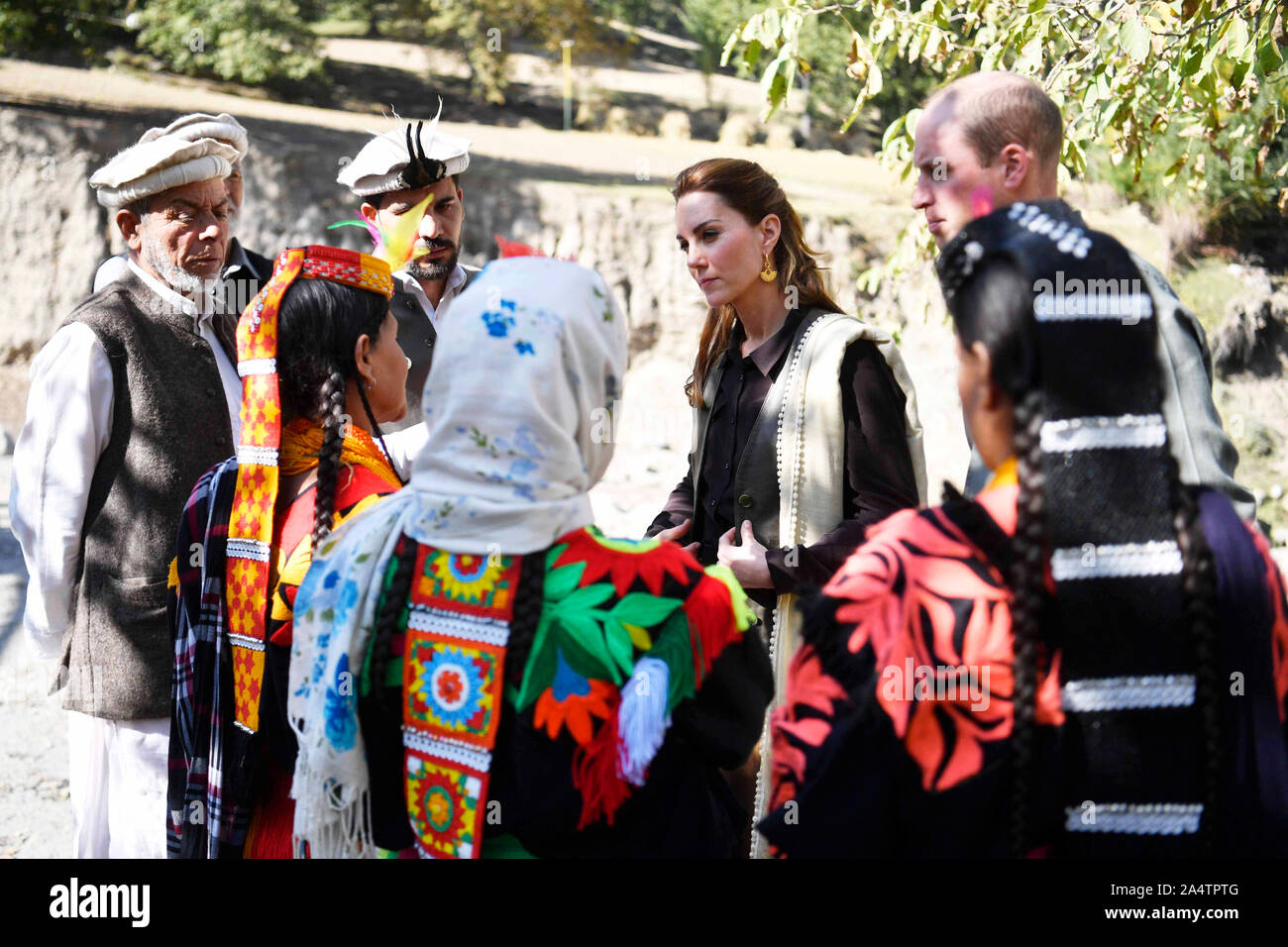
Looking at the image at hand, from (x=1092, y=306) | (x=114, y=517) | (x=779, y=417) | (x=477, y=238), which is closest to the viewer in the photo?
(x=1092, y=306)

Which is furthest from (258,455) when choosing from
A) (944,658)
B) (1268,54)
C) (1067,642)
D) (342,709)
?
(1268,54)

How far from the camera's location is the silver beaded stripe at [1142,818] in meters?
1.50

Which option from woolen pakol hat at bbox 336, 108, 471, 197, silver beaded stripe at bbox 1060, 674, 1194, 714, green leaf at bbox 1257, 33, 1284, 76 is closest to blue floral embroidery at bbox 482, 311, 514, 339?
silver beaded stripe at bbox 1060, 674, 1194, 714

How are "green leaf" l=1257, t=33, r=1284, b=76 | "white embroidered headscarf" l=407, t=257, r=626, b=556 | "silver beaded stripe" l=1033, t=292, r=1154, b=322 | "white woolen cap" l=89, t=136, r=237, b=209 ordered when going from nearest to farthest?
"silver beaded stripe" l=1033, t=292, r=1154, b=322, "white embroidered headscarf" l=407, t=257, r=626, b=556, "white woolen cap" l=89, t=136, r=237, b=209, "green leaf" l=1257, t=33, r=1284, b=76

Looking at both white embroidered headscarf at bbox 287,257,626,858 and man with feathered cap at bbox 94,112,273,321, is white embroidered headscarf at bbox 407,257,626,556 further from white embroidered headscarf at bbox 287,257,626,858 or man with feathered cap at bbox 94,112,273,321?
man with feathered cap at bbox 94,112,273,321

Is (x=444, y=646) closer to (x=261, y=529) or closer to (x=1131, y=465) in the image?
(x=261, y=529)

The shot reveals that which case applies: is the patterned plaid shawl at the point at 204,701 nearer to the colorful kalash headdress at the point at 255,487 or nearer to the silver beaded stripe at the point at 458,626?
the colorful kalash headdress at the point at 255,487

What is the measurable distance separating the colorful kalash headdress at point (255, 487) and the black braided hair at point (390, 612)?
447mm

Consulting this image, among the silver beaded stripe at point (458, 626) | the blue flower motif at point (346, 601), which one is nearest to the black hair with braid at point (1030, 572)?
the silver beaded stripe at point (458, 626)

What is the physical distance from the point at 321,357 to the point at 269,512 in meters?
0.32

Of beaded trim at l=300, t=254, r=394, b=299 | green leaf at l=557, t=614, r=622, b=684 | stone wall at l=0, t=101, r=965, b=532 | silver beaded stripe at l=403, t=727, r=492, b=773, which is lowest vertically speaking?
silver beaded stripe at l=403, t=727, r=492, b=773

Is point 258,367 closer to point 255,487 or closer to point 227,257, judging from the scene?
point 255,487

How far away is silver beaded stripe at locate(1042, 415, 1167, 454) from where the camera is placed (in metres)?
1.46

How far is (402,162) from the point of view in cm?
397
